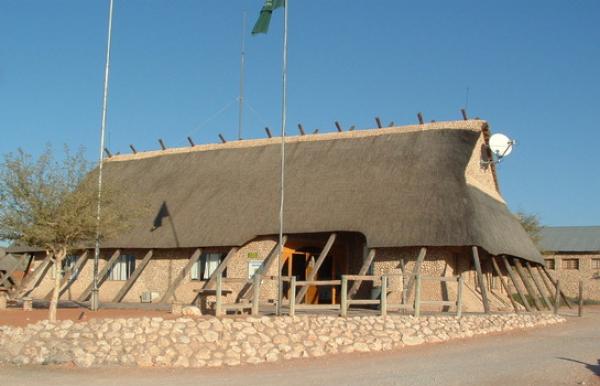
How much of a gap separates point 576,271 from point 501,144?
86.1ft

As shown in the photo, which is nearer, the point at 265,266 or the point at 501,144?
the point at 265,266

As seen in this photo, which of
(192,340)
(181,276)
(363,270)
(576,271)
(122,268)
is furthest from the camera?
(576,271)

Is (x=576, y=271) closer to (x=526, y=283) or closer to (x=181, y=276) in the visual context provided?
(x=526, y=283)

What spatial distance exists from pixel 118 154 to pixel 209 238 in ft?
43.4

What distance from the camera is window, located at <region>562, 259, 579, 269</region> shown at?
177 feet

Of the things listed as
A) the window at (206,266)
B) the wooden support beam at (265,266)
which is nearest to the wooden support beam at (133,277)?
the window at (206,266)

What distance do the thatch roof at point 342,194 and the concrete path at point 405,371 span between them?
7405mm

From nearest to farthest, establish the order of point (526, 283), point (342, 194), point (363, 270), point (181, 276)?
point (363, 270), point (526, 283), point (181, 276), point (342, 194)

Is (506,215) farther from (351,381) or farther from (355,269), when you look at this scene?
(351,381)

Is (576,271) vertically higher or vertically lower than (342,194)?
lower

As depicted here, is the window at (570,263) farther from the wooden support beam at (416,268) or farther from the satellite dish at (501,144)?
the wooden support beam at (416,268)

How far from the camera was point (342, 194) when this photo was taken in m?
29.0

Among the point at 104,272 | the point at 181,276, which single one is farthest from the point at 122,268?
the point at 181,276

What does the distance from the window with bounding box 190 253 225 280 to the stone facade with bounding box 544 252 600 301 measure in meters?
29.2
